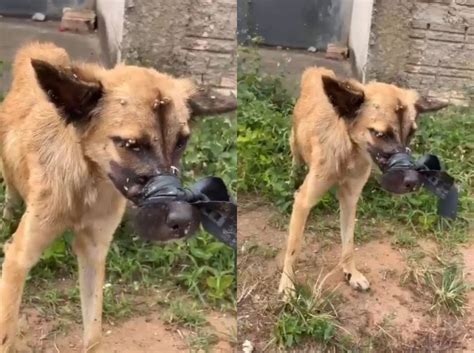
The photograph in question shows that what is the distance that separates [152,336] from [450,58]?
1.35m

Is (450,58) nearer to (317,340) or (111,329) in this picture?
(317,340)

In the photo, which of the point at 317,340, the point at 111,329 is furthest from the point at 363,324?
the point at 111,329

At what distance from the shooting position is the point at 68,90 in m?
1.50

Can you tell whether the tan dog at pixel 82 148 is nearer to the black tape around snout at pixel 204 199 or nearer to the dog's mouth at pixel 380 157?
the black tape around snout at pixel 204 199

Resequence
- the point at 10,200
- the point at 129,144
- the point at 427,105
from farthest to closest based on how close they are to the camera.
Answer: the point at 427,105, the point at 10,200, the point at 129,144

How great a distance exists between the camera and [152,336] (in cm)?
207

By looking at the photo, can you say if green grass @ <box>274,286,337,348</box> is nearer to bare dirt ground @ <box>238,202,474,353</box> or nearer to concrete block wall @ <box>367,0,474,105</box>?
bare dirt ground @ <box>238,202,474,353</box>

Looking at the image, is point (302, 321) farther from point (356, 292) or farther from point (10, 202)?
point (10, 202)

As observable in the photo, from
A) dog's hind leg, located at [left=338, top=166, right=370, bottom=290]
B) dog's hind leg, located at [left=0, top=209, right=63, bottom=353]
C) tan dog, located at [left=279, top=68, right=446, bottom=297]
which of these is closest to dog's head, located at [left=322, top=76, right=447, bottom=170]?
tan dog, located at [left=279, top=68, right=446, bottom=297]

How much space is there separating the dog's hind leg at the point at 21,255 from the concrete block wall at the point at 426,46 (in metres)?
1.05

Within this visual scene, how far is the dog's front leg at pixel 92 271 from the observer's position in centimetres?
183

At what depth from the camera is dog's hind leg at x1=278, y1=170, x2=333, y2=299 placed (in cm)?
197

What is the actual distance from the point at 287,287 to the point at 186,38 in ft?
2.68

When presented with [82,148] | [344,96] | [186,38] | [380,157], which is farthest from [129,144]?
[380,157]
